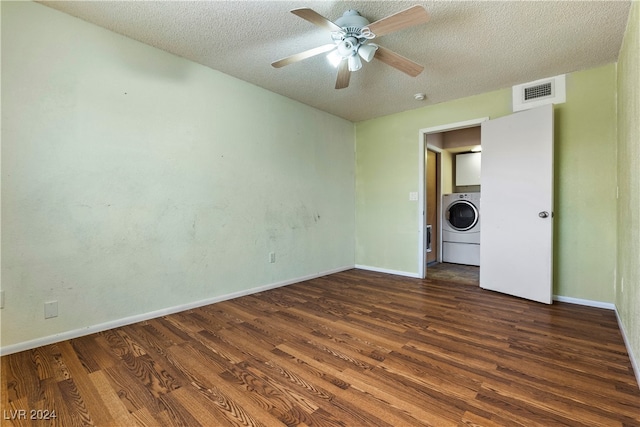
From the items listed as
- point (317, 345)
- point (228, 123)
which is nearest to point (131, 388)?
point (317, 345)

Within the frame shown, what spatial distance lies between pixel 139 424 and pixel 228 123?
2.60 m

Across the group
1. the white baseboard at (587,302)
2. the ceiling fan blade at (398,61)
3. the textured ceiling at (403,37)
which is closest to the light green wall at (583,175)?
the white baseboard at (587,302)

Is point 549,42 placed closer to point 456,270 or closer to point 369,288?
point 369,288

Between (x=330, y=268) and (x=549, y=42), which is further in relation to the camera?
(x=330, y=268)

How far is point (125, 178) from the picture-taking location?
2.38 metres

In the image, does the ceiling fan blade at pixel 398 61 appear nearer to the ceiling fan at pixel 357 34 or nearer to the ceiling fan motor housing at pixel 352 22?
the ceiling fan at pixel 357 34

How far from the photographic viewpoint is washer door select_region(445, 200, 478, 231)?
4844 mm

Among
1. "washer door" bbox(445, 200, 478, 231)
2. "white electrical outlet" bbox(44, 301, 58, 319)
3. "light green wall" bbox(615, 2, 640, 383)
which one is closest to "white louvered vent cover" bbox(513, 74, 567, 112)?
"light green wall" bbox(615, 2, 640, 383)

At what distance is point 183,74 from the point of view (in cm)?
271

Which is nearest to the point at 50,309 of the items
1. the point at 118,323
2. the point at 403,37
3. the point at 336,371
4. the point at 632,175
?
the point at 118,323

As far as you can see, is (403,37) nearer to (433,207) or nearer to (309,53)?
(309,53)

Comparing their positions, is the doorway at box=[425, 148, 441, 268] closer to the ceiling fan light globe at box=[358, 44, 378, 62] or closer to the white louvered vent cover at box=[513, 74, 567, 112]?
the white louvered vent cover at box=[513, 74, 567, 112]

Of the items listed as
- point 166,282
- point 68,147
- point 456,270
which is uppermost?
point 68,147

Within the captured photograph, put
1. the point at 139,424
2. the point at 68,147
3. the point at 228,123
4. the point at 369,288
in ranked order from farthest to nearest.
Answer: the point at 369,288
the point at 228,123
the point at 68,147
the point at 139,424
